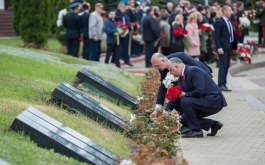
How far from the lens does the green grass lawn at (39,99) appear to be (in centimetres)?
900

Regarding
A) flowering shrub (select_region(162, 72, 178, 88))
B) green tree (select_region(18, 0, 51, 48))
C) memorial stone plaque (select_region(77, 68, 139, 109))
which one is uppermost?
flowering shrub (select_region(162, 72, 178, 88))

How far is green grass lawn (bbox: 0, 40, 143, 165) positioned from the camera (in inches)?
354

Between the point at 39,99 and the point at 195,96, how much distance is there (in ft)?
7.86

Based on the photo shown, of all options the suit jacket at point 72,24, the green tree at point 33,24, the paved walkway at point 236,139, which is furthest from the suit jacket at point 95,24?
the paved walkway at point 236,139

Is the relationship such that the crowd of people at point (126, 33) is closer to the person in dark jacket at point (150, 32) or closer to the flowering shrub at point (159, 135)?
the person in dark jacket at point (150, 32)

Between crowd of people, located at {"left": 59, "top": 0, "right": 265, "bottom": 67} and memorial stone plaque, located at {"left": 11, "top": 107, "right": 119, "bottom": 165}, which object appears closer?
memorial stone plaque, located at {"left": 11, "top": 107, "right": 119, "bottom": 165}

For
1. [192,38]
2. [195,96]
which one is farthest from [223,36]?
[195,96]

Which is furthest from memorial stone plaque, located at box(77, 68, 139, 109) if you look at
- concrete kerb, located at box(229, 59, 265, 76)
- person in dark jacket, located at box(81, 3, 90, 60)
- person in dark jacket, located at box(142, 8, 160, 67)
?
person in dark jacket, located at box(142, 8, 160, 67)

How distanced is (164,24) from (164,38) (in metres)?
0.59

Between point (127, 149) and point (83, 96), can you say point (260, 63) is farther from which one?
point (127, 149)

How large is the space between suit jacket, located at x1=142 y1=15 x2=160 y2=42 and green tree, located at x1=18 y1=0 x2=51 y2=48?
13.8ft

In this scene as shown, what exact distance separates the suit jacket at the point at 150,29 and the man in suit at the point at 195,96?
14.0 meters

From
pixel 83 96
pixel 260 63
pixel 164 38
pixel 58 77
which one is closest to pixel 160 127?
pixel 83 96

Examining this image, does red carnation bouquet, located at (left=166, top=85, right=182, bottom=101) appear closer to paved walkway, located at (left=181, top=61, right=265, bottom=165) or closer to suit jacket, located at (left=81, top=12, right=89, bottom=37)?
paved walkway, located at (left=181, top=61, right=265, bottom=165)
